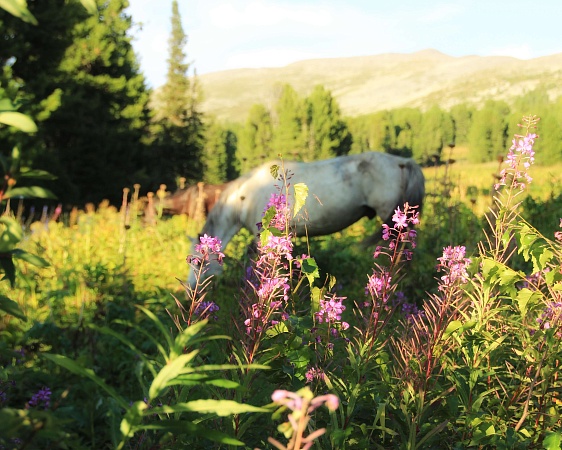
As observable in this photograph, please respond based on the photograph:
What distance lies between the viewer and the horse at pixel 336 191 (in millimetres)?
7293

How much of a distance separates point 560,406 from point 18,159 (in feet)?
6.60

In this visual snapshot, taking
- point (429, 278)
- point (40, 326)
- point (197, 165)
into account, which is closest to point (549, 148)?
point (197, 165)

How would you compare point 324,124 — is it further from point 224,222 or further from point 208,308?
point 208,308

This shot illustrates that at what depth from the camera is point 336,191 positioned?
7316mm

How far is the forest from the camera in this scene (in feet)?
3.84

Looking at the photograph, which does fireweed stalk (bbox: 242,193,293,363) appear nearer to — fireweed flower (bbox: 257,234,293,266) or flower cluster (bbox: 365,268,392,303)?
fireweed flower (bbox: 257,234,293,266)

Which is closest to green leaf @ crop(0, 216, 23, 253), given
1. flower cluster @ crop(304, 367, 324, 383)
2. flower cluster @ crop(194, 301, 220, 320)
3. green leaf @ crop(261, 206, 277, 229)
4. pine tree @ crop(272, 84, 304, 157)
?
flower cluster @ crop(194, 301, 220, 320)

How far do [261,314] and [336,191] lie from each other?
5672mm

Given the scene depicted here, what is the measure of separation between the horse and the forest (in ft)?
1.33

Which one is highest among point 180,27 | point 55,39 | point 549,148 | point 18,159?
point 180,27

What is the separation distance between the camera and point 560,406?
197 cm

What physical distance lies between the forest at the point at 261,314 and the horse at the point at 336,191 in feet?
1.33

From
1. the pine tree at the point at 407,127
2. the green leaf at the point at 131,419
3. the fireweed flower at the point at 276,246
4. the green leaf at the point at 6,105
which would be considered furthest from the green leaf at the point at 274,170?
the pine tree at the point at 407,127

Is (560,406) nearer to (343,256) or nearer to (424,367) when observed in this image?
(424,367)
